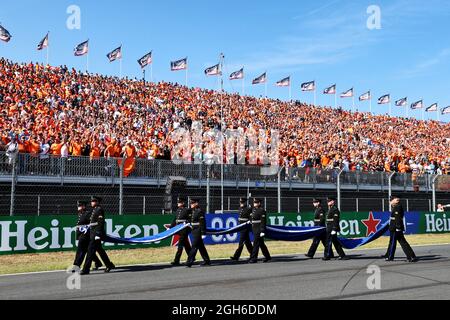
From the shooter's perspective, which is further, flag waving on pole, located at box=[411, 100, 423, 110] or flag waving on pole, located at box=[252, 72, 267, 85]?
flag waving on pole, located at box=[411, 100, 423, 110]

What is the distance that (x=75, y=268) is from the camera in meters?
13.5

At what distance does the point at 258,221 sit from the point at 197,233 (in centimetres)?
203

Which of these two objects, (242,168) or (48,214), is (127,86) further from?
(48,214)

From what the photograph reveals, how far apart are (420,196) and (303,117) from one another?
18.2 metres

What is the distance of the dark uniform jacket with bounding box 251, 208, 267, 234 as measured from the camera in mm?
16047

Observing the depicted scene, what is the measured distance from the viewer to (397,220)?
15.6 m

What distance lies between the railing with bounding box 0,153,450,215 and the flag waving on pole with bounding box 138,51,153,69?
23648 millimetres

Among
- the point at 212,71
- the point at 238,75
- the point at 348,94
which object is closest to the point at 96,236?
the point at 212,71

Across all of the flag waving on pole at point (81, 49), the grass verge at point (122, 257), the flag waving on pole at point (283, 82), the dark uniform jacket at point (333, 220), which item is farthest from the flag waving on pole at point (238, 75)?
the dark uniform jacket at point (333, 220)

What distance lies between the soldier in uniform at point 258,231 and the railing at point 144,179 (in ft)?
15.1

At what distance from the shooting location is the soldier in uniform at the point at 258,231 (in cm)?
1577

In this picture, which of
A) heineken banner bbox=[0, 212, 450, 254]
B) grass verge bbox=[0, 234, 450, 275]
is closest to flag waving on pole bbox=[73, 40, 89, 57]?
heineken banner bbox=[0, 212, 450, 254]

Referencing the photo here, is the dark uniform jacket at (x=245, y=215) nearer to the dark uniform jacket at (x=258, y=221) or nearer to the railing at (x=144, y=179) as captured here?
the dark uniform jacket at (x=258, y=221)

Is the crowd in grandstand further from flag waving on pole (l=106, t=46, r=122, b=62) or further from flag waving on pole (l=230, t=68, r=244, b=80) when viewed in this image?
flag waving on pole (l=106, t=46, r=122, b=62)
